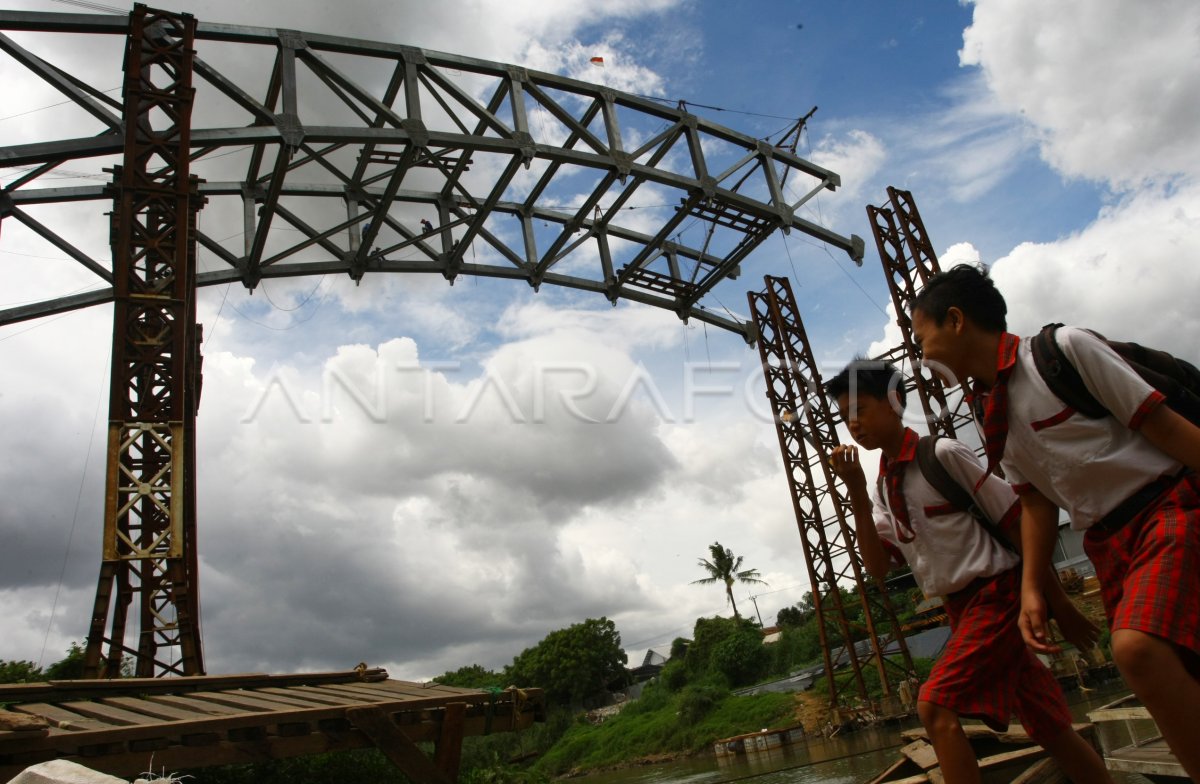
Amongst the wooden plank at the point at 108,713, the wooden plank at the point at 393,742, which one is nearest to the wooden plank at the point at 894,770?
the wooden plank at the point at 393,742

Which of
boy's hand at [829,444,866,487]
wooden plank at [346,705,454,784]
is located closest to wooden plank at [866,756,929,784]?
wooden plank at [346,705,454,784]

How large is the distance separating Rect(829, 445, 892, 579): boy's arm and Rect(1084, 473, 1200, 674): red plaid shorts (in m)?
0.78

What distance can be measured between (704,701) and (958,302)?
95.0 feet

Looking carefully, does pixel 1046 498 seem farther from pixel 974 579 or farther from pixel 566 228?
pixel 566 228

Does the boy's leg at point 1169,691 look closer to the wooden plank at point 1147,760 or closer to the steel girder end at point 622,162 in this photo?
the wooden plank at point 1147,760

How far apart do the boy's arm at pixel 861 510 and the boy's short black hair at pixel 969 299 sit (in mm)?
513

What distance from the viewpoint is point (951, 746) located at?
245 centimetres

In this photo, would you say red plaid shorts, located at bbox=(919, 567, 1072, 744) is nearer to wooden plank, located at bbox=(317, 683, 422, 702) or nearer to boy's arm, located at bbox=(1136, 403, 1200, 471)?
boy's arm, located at bbox=(1136, 403, 1200, 471)

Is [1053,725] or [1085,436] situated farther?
[1053,725]

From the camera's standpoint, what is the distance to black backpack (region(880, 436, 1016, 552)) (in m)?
2.58

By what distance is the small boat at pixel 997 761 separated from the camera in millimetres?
3016

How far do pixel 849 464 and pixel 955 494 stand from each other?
0.38 metres

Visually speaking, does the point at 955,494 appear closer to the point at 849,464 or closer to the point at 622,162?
the point at 849,464

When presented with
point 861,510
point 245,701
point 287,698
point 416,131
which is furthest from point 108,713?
point 416,131
